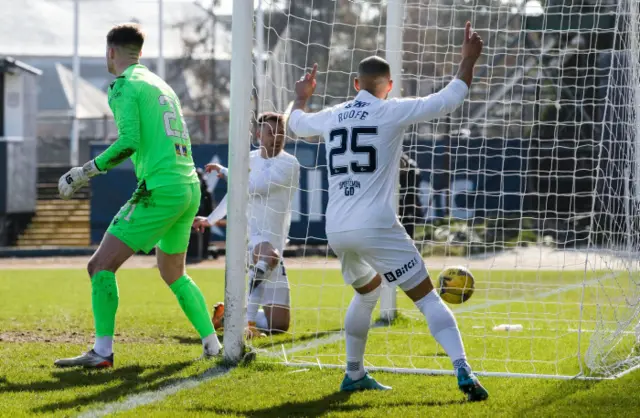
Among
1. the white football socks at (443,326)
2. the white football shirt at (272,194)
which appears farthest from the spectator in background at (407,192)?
the white football socks at (443,326)

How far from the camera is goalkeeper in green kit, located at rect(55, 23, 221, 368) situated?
6.39m

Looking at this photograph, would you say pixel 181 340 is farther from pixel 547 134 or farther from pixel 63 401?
pixel 547 134

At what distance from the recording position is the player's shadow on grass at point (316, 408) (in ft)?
16.8

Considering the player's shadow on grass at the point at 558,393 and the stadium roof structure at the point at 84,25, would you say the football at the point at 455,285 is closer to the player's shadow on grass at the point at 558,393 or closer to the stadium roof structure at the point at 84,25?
the player's shadow on grass at the point at 558,393

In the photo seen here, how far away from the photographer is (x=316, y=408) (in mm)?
5266

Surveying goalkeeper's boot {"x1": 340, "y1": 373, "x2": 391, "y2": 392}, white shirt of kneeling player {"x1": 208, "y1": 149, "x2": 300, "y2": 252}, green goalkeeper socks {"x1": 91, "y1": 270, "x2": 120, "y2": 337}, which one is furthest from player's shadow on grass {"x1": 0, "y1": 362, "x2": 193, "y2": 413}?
white shirt of kneeling player {"x1": 208, "y1": 149, "x2": 300, "y2": 252}

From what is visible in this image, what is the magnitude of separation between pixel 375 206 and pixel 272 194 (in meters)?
3.05

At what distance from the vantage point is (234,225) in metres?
6.78

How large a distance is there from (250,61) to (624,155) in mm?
3241

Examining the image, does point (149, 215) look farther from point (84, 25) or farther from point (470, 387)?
point (84, 25)

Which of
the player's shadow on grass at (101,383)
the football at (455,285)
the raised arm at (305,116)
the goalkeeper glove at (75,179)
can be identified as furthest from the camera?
the football at (455,285)

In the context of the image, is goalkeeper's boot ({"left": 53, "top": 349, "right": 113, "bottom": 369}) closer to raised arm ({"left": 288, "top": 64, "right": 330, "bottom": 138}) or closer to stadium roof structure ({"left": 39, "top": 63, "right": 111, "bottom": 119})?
raised arm ({"left": 288, "top": 64, "right": 330, "bottom": 138})

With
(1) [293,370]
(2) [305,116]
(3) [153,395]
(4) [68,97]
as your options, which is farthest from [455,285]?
(4) [68,97]

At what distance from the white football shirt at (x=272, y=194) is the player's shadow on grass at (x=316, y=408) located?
3.05 metres
